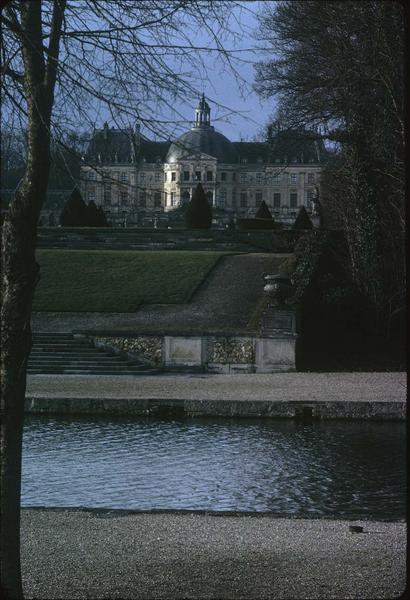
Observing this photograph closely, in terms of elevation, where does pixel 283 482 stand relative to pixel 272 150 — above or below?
below

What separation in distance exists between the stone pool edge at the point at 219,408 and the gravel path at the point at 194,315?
5277 millimetres

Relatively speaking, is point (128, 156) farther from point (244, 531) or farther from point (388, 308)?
point (388, 308)

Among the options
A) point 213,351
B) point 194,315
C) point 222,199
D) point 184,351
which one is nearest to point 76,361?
point 184,351

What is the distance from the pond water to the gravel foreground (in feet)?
2.62

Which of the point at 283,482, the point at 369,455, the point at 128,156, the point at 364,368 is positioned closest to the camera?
the point at 128,156

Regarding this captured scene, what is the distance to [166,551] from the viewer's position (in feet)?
20.0

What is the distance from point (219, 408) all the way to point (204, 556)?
7628mm

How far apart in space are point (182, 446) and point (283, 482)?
2.18m

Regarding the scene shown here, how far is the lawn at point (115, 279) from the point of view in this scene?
2305cm

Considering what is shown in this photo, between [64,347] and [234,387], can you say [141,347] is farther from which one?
[234,387]

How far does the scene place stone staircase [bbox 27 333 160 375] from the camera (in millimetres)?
18141

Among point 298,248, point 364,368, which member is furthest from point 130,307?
point 364,368

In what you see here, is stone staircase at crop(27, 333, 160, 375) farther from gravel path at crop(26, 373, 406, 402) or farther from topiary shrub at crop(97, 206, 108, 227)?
topiary shrub at crop(97, 206, 108, 227)

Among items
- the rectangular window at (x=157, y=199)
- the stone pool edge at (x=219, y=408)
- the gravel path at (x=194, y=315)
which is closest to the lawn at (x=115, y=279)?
the gravel path at (x=194, y=315)
